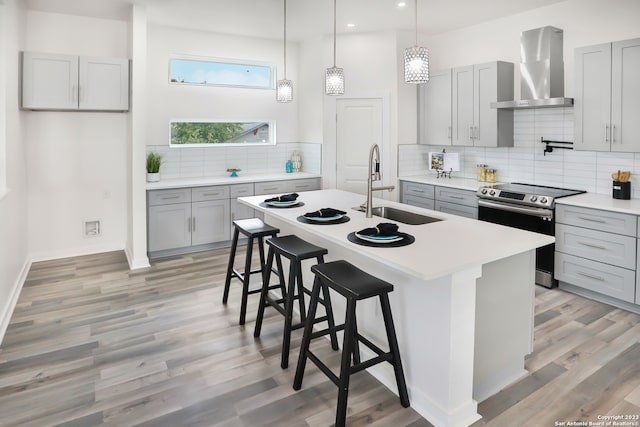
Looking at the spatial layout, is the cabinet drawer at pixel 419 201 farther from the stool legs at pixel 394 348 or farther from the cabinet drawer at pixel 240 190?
the stool legs at pixel 394 348

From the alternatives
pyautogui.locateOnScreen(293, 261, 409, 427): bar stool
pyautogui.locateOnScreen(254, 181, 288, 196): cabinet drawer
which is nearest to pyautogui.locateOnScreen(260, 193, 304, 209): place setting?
pyautogui.locateOnScreen(293, 261, 409, 427): bar stool

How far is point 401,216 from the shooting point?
11.0 ft

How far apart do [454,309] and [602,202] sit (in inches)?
104

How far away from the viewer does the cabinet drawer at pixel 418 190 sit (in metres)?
5.47

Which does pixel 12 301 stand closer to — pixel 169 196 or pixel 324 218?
pixel 169 196

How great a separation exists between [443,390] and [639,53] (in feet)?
11.1

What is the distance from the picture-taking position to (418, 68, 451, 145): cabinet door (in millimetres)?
5511

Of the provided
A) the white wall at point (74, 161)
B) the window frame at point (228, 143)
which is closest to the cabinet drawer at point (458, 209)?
the window frame at point (228, 143)

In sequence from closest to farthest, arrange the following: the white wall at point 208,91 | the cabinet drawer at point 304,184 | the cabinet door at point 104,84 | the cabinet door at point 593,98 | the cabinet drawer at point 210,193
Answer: the cabinet door at point 593,98
the cabinet door at point 104,84
the cabinet drawer at point 210,193
the white wall at point 208,91
the cabinet drawer at point 304,184

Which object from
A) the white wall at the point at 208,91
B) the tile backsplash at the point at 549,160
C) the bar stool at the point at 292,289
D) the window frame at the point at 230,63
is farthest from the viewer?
the window frame at the point at 230,63

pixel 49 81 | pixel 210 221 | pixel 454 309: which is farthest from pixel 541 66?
pixel 49 81

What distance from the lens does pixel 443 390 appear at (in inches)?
87.1

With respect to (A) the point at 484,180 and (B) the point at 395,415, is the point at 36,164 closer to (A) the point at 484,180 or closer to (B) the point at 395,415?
(B) the point at 395,415

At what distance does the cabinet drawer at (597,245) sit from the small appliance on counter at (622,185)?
1.83 feet
